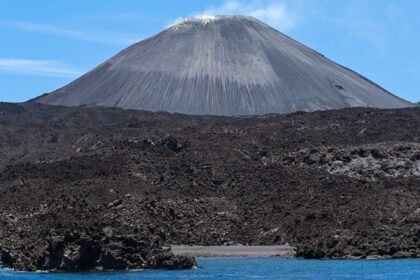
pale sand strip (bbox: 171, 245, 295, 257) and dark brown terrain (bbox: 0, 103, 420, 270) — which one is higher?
dark brown terrain (bbox: 0, 103, 420, 270)

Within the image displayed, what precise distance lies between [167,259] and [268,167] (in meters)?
53.7

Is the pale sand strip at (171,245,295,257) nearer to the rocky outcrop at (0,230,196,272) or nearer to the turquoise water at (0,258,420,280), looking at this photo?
the turquoise water at (0,258,420,280)

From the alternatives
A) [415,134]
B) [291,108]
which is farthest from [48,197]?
[291,108]

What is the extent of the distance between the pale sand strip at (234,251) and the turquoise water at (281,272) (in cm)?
853

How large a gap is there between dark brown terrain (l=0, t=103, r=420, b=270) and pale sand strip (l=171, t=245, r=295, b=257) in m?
1.98

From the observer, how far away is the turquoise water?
6906cm

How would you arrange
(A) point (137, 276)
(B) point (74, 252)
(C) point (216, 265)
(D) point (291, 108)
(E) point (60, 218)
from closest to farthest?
1. (A) point (137, 276)
2. (B) point (74, 252)
3. (C) point (216, 265)
4. (E) point (60, 218)
5. (D) point (291, 108)

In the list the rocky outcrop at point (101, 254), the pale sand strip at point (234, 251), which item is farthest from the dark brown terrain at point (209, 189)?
the pale sand strip at point (234, 251)

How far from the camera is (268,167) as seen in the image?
129 metres

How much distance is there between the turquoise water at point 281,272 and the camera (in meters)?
69.1

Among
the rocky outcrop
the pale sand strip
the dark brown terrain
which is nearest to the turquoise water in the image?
the rocky outcrop

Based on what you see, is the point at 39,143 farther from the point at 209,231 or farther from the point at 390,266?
the point at 390,266

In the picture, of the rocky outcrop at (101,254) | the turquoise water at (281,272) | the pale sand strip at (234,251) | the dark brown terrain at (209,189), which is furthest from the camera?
the pale sand strip at (234,251)

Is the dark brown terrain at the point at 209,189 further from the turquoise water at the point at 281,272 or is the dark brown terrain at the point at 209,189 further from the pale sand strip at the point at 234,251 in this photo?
the turquoise water at the point at 281,272
